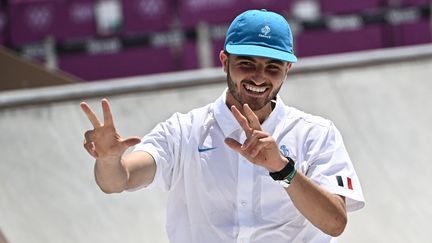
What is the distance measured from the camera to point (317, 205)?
9.58 feet

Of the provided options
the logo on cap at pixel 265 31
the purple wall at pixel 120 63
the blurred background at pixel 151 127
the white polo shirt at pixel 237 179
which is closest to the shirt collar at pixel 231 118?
the white polo shirt at pixel 237 179

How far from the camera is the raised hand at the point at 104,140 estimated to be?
292 centimetres

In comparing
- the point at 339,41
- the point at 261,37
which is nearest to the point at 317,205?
the point at 261,37

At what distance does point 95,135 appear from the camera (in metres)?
2.93

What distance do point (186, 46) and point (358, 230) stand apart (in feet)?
16.8

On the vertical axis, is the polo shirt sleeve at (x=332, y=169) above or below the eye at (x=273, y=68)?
below

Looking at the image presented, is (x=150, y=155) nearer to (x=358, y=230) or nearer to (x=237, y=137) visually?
(x=237, y=137)

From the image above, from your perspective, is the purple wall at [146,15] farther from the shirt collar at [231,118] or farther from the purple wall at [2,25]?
the shirt collar at [231,118]

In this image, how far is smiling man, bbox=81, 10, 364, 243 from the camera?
307cm

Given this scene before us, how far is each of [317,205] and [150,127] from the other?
326 centimetres

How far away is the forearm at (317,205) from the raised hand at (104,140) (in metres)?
0.47

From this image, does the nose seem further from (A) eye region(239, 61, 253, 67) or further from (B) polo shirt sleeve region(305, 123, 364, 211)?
(B) polo shirt sleeve region(305, 123, 364, 211)

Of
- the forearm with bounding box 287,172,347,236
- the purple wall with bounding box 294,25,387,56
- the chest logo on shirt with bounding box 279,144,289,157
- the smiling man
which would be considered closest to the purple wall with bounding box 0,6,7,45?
the purple wall with bounding box 294,25,387,56

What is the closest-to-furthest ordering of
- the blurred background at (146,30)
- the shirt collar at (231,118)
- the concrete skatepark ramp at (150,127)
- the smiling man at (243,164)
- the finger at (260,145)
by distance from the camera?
the finger at (260,145) < the smiling man at (243,164) < the shirt collar at (231,118) < the concrete skatepark ramp at (150,127) < the blurred background at (146,30)
